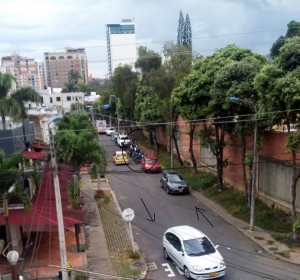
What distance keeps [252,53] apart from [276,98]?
642 centimetres

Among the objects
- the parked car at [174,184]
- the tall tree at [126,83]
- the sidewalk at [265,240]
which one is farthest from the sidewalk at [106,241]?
the tall tree at [126,83]

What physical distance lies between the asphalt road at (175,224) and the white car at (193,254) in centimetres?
57

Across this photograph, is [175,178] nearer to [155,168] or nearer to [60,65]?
[155,168]

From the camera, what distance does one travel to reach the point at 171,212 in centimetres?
2086

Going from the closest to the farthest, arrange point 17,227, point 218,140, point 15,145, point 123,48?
1. point 17,227
2. point 15,145
3. point 218,140
4. point 123,48

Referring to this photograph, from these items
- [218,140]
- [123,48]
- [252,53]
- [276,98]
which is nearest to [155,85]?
[218,140]

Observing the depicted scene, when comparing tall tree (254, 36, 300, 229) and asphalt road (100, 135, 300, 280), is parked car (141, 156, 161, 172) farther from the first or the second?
tall tree (254, 36, 300, 229)

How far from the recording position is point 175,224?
18.8 m

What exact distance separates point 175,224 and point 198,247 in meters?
5.28

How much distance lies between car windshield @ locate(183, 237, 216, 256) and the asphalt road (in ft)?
3.32

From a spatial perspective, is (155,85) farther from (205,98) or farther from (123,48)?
(123,48)

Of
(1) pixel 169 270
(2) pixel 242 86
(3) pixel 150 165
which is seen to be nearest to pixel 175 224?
(1) pixel 169 270

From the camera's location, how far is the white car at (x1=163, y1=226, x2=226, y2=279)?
1258 centimetres

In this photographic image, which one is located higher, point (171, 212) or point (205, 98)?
point (205, 98)
